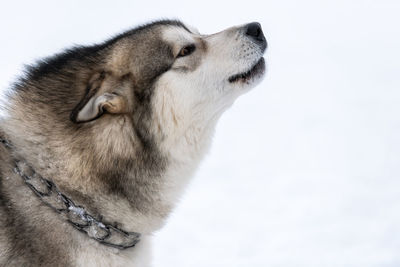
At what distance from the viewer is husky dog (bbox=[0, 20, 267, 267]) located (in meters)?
3.15

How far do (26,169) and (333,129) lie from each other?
5.76 metres

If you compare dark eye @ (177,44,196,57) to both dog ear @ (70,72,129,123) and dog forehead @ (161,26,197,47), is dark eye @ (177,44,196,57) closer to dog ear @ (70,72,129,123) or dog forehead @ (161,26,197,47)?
dog forehead @ (161,26,197,47)

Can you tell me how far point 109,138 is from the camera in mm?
3328

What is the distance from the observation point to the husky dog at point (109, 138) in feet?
10.3

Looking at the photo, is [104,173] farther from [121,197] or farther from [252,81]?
[252,81]

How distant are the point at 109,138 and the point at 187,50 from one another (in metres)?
0.80

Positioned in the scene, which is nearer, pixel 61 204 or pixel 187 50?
pixel 61 204

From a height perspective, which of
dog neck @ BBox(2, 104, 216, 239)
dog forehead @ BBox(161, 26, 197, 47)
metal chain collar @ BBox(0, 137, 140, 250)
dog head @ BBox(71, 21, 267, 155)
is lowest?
metal chain collar @ BBox(0, 137, 140, 250)

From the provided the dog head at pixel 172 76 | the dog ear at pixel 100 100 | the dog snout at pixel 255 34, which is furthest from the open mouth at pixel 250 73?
the dog ear at pixel 100 100

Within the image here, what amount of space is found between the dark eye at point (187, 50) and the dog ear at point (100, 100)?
1.53 feet

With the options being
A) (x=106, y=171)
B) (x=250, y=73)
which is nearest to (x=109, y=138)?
(x=106, y=171)

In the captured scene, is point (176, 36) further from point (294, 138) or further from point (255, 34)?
point (294, 138)

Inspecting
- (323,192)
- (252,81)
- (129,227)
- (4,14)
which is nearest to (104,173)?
(129,227)

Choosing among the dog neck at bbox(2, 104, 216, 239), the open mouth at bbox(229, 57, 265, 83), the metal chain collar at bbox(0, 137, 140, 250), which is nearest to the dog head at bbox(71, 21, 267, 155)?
the open mouth at bbox(229, 57, 265, 83)
